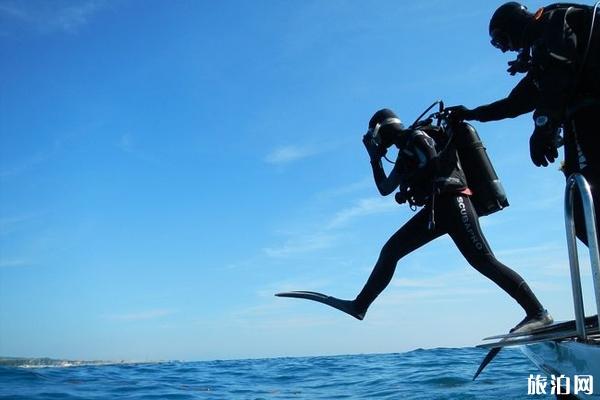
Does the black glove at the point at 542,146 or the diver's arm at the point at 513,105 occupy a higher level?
the diver's arm at the point at 513,105

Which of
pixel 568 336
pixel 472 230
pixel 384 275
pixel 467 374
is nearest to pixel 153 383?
pixel 467 374

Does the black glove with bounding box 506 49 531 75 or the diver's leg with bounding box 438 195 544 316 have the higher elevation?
the black glove with bounding box 506 49 531 75

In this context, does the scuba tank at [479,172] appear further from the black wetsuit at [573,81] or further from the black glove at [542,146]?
the black wetsuit at [573,81]

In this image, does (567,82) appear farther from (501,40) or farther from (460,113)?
(460,113)

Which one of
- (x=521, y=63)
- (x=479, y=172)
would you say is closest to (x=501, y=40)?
(x=521, y=63)

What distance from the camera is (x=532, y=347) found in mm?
2982

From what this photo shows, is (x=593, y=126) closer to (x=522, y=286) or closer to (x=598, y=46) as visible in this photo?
(x=598, y=46)

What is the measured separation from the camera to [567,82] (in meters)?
2.75

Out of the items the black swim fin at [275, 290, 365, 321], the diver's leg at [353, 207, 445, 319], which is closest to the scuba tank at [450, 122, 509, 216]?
the diver's leg at [353, 207, 445, 319]

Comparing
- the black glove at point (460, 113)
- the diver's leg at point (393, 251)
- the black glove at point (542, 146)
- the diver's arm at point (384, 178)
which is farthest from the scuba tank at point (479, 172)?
the black glove at point (542, 146)

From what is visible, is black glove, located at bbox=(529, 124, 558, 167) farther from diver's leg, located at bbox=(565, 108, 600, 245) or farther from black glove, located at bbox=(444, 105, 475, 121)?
black glove, located at bbox=(444, 105, 475, 121)

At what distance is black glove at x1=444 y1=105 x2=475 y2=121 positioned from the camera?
12.7 ft

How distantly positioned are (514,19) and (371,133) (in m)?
1.51

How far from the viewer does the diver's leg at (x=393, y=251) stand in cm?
409
